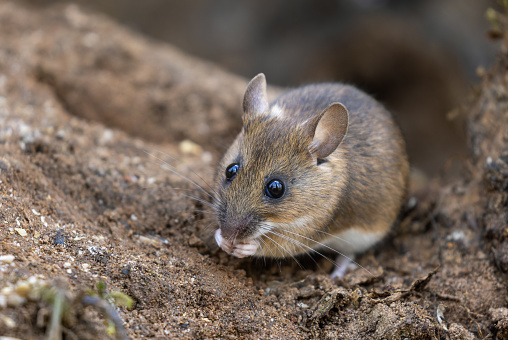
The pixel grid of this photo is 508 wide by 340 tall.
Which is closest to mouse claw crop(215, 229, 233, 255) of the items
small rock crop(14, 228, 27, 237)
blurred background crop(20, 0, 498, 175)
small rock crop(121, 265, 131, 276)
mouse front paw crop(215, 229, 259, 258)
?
mouse front paw crop(215, 229, 259, 258)

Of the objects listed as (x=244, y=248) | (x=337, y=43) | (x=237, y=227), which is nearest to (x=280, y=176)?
(x=237, y=227)

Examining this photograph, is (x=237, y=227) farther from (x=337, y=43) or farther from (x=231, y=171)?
(x=337, y=43)

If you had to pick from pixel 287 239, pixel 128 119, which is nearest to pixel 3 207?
pixel 287 239

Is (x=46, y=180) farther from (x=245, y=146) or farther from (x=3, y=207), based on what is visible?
(x=245, y=146)

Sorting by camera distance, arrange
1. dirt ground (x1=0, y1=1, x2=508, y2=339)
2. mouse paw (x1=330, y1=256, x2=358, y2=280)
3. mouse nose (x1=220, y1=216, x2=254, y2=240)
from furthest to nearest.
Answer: mouse paw (x1=330, y1=256, x2=358, y2=280) < mouse nose (x1=220, y1=216, x2=254, y2=240) < dirt ground (x1=0, y1=1, x2=508, y2=339)

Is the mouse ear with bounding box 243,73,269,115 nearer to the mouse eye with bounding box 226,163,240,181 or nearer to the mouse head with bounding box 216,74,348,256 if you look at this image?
the mouse head with bounding box 216,74,348,256

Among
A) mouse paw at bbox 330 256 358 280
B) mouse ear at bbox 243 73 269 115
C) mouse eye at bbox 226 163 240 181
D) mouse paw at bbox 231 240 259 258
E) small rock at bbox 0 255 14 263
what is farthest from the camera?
mouse paw at bbox 330 256 358 280

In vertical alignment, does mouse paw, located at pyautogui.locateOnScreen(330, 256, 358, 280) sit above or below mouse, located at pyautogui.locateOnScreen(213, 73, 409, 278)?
below
